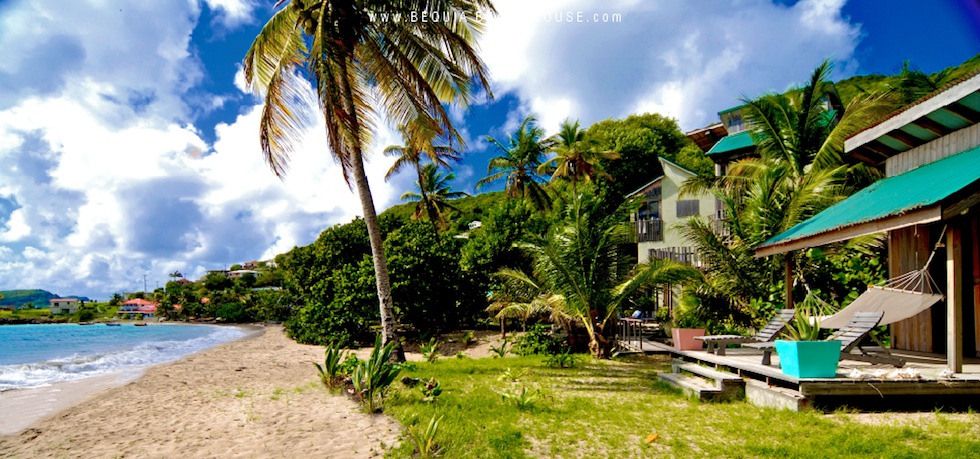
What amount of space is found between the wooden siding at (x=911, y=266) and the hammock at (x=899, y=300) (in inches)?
41.0

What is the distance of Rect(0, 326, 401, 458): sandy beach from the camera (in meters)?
6.32

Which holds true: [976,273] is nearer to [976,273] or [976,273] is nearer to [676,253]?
[976,273]

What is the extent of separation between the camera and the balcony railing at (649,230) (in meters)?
29.0

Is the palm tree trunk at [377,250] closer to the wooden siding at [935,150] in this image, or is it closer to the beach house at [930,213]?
the beach house at [930,213]

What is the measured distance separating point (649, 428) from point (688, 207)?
24.4 m

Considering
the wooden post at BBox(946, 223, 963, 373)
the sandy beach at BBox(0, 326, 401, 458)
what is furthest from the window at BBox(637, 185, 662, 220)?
the wooden post at BBox(946, 223, 963, 373)

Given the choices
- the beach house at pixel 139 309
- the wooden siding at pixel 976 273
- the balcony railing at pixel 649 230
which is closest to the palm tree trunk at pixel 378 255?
the wooden siding at pixel 976 273

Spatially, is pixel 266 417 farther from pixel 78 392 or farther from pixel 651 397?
pixel 78 392

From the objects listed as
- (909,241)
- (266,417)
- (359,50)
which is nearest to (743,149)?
(909,241)

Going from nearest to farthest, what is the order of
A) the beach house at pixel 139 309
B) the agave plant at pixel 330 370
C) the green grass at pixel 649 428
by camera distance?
the green grass at pixel 649 428
the agave plant at pixel 330 370
the beach house at pixel 139 309

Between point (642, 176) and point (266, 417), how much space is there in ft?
Result: 107

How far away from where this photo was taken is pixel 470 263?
21781 millimetres

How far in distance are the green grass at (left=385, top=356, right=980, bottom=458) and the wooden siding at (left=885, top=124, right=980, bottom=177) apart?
447 centimetres

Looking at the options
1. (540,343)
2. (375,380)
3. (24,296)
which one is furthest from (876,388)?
(24,296)
